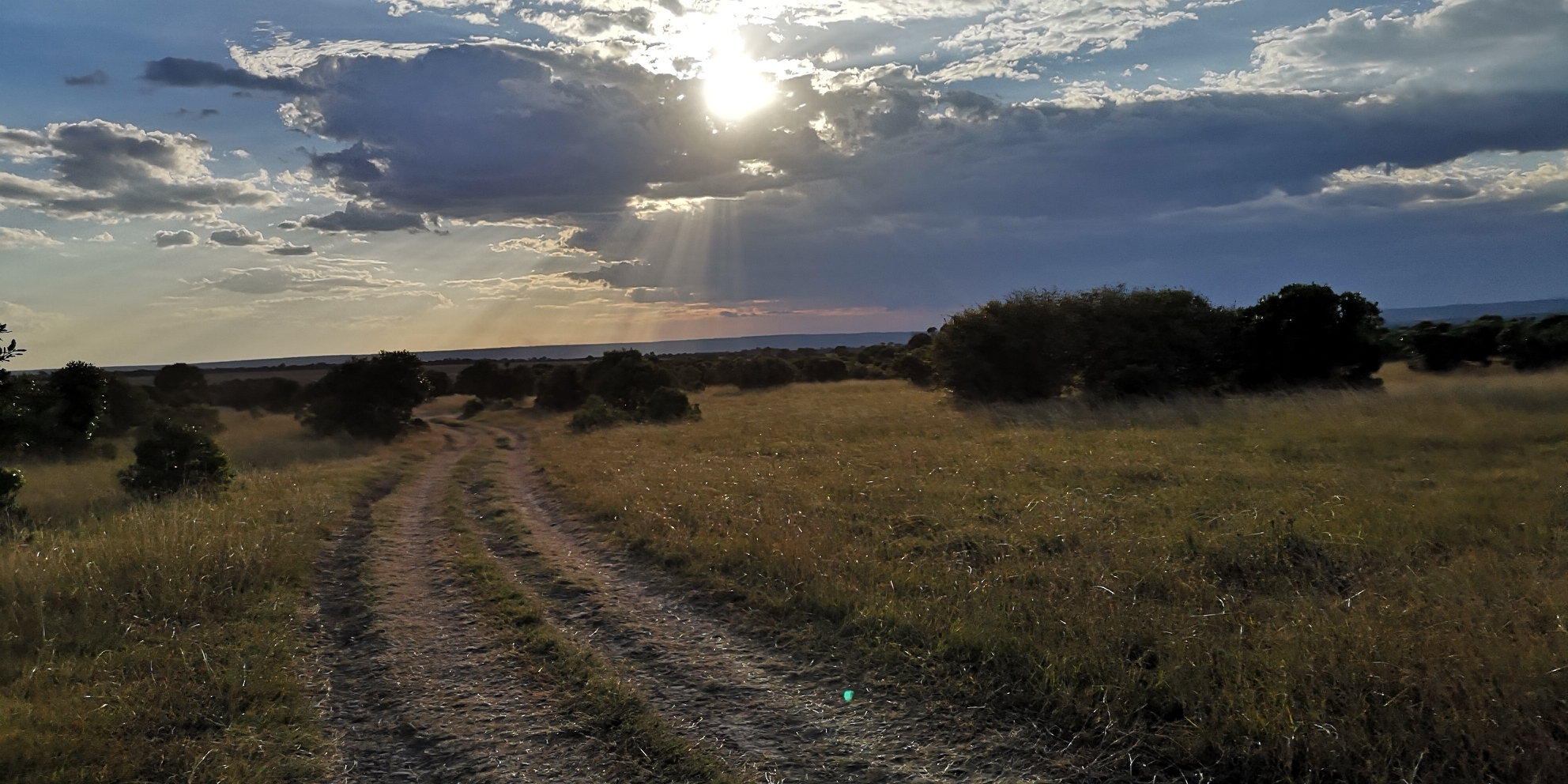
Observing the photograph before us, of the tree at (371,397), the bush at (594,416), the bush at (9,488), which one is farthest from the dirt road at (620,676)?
the tree at (371,397)

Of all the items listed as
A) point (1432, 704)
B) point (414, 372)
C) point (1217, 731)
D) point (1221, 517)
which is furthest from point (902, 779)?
point (414, 372)

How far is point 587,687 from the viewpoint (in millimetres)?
6473

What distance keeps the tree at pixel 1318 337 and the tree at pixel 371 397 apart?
36.7 m

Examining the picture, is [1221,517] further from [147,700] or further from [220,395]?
[220,395]

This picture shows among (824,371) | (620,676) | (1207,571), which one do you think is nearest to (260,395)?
(824,371)

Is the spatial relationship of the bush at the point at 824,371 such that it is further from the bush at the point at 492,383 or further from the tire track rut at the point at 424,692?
the tire track rut at the point at 424,692

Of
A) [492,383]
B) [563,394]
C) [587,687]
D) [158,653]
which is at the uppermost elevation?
[492,383]

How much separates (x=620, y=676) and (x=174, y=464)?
15.6 m

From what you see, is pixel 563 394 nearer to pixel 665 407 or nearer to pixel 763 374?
pixel 763 374

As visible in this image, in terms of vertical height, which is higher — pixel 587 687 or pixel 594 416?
pixel 594 416

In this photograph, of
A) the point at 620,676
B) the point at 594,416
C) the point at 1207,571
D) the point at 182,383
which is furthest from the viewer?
the point at 182,383

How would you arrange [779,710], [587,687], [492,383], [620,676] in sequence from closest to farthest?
[779,710] → [587,687] → [620,676] → [492,383]

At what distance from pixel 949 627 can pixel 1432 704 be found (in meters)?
3.39

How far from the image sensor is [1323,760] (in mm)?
4820
